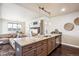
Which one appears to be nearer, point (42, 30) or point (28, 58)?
point (28, 58)

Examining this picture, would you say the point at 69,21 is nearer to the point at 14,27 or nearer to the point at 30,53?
the point at 30,53

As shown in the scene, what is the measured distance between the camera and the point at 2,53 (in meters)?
1.48

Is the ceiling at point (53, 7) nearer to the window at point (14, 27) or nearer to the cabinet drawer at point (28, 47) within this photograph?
the window at point (14, 27)

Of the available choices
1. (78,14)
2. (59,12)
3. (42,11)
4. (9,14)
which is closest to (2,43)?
(9,14)

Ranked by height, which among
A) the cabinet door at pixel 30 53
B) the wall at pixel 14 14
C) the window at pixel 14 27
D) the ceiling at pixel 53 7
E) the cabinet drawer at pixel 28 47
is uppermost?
the ceiling at pixel 53 7

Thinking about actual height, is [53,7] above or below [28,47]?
above

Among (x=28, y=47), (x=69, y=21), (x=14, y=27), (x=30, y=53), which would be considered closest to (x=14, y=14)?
(x=14, y=27)

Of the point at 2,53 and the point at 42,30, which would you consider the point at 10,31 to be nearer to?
the point at 2,53

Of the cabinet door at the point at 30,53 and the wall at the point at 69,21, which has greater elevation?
the wall at the point at 69,21

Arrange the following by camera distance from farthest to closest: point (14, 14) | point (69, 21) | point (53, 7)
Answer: point (69, 21), point (53, 7), point (14, 14)

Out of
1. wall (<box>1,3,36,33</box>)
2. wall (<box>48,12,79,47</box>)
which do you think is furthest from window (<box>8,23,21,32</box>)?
wall (<box>48,12,79,47</box>)

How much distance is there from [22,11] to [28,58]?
101cm

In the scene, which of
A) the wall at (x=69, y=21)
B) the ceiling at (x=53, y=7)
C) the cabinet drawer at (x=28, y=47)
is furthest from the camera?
the wall at (x=69, y=21)

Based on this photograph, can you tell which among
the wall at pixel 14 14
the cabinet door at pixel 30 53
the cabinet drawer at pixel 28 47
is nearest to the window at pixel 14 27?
the wall at pixel 14 14
